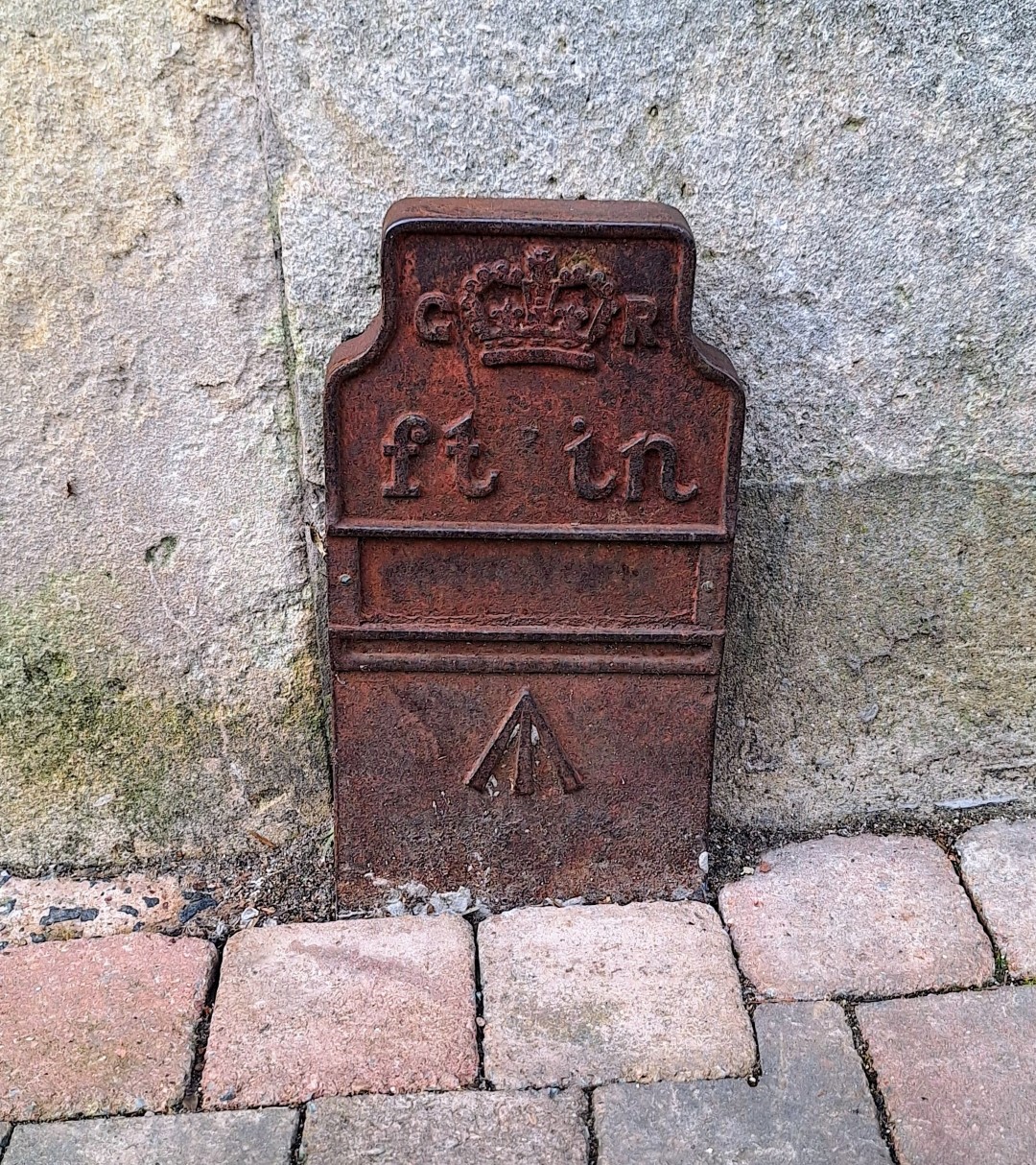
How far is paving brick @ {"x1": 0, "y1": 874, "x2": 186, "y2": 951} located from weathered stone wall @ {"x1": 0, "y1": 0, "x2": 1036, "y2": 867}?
0.17 feet

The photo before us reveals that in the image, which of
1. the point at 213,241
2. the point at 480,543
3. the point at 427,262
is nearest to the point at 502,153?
the point at 427,262

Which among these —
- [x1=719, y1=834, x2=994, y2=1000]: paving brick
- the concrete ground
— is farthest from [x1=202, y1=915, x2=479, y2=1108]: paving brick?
[x1=719, y1=834, x2=994, y2=1000]: paving brick

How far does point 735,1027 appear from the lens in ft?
5.20

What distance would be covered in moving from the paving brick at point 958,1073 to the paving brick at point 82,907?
1.13m

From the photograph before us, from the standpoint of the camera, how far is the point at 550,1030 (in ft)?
5.17

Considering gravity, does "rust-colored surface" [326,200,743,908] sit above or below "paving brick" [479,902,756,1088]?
above

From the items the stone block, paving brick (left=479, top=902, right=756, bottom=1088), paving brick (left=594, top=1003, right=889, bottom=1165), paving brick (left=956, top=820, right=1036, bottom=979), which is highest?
the stone block

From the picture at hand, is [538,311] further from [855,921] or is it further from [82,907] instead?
[82,907]

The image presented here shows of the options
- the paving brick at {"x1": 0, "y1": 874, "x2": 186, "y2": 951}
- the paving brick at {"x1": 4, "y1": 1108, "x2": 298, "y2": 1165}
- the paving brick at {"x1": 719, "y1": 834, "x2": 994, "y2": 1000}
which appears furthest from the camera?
the paving brick at {"x1": 0, "y1": 874, "x2": 186, "y2": 951}

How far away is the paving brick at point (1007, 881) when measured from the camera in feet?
5.64

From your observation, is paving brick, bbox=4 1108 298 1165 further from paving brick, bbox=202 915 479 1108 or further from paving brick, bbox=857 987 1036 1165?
paving brick, bbox=857 987 1036 1165

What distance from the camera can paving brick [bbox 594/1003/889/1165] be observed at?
1.42m

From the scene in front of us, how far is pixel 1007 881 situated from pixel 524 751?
2.81 feet

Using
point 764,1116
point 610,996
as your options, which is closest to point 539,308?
point 610,996
